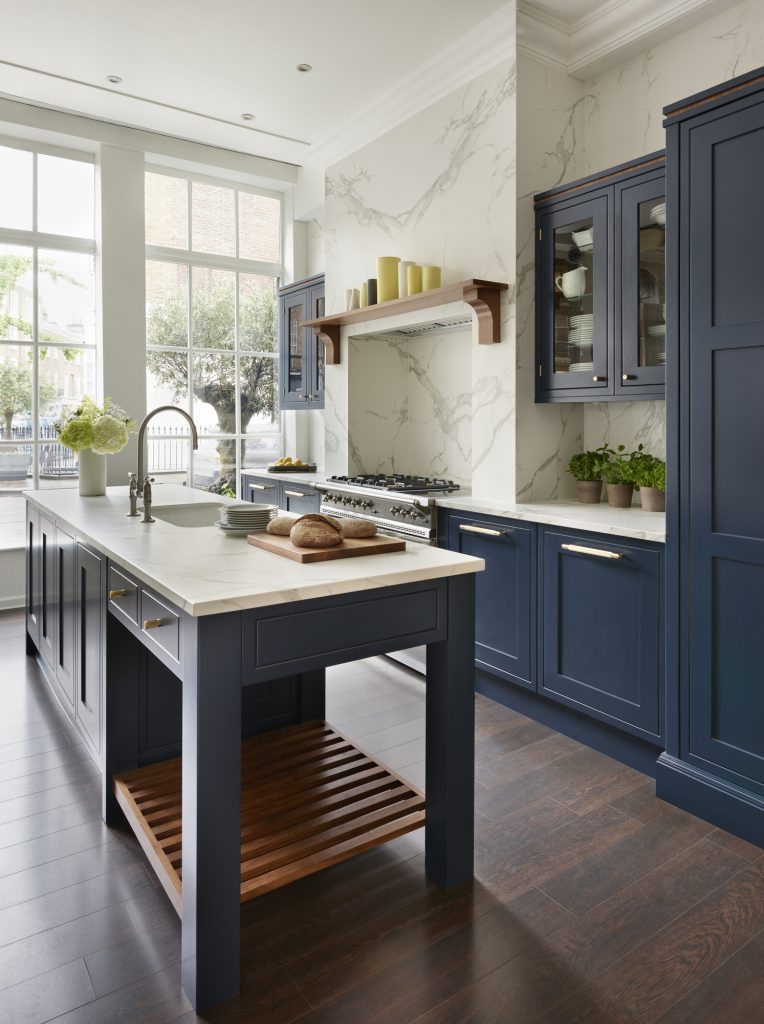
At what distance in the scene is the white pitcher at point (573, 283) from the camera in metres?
3.28

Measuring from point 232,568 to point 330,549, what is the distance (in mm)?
291

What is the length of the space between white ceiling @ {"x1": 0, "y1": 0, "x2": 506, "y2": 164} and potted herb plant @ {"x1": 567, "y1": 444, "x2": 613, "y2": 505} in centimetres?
219

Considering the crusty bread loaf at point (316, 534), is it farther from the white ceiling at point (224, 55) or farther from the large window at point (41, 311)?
the large window at point (41, 311)

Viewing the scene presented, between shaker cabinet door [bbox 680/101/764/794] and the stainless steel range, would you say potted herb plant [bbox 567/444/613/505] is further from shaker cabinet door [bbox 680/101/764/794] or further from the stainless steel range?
shaker cabinet door [bbox 680/101/764/794]

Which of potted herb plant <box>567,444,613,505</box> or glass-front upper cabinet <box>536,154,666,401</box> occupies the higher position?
glass-front upper cabinet <box>536,154,666,401</box>

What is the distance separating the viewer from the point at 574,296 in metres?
3.32

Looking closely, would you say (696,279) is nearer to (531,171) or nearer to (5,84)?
(531,171)

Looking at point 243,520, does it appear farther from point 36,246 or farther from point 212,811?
point 36,246

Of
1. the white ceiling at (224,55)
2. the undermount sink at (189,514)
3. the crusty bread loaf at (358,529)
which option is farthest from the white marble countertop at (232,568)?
the white ceiling at (224,55)

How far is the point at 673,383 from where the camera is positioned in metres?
2.42

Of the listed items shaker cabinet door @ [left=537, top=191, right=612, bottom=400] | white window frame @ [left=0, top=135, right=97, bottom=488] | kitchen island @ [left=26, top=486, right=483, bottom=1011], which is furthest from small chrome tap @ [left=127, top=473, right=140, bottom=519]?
white window frame @ [left=0, top=135, right=97, bottom=488]

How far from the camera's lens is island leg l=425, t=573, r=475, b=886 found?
197 centimetres

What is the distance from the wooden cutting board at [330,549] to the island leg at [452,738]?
245mm

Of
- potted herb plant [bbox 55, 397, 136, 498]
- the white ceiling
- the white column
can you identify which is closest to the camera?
potted herb plant [bbox 55, 397, 136, 498]
